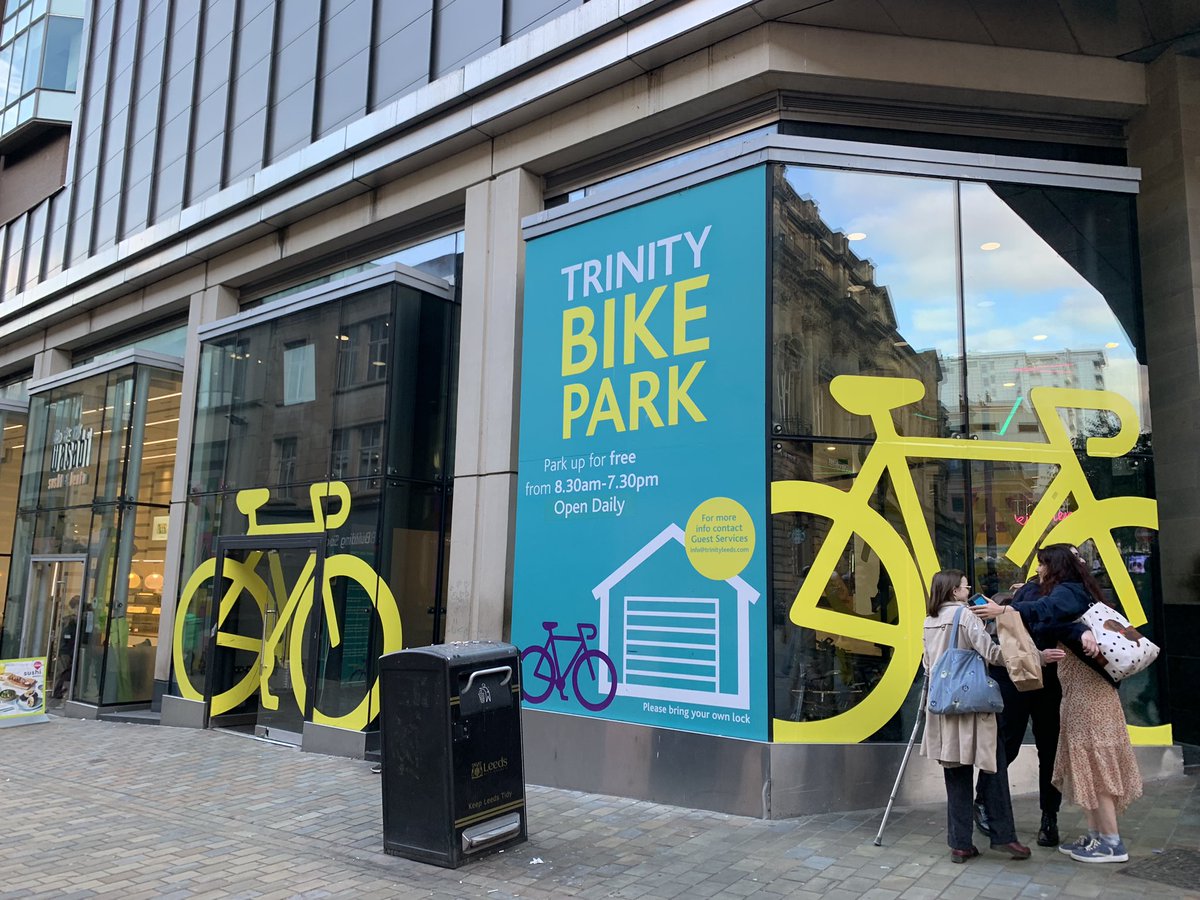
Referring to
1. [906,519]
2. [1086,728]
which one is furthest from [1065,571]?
[906,519]

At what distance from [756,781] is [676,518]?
222 centimetres

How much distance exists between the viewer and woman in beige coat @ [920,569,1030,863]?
17.9 ft

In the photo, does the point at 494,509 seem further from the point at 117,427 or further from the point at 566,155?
the point at 117,427

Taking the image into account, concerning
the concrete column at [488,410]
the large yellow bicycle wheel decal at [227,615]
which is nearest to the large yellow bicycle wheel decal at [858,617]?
the concrete column at [488,410]

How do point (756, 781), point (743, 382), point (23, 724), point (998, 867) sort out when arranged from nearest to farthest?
point (998, 867), point (756, 781), point (743, 382), point (23, 724)

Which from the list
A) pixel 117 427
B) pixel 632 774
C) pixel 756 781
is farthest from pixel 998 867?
pixel 117 427

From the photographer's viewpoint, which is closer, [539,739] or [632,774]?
[632,774]

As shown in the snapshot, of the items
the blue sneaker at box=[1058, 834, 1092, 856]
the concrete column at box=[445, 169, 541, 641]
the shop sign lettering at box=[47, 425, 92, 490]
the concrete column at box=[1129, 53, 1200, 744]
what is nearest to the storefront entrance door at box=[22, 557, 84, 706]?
the shop sign lettering at box=[47, 425, 92, 490]

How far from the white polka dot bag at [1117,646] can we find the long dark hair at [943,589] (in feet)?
2.38

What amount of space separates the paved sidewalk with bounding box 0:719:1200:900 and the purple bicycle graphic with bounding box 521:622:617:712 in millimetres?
854

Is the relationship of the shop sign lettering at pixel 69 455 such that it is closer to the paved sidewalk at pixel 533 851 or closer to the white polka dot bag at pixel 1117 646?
the paved sidewalk at pixel 533 851

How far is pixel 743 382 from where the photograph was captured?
763 cm

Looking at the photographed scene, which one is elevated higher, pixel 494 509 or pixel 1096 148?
pixel 1096 148

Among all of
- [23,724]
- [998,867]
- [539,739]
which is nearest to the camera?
[998,867]
